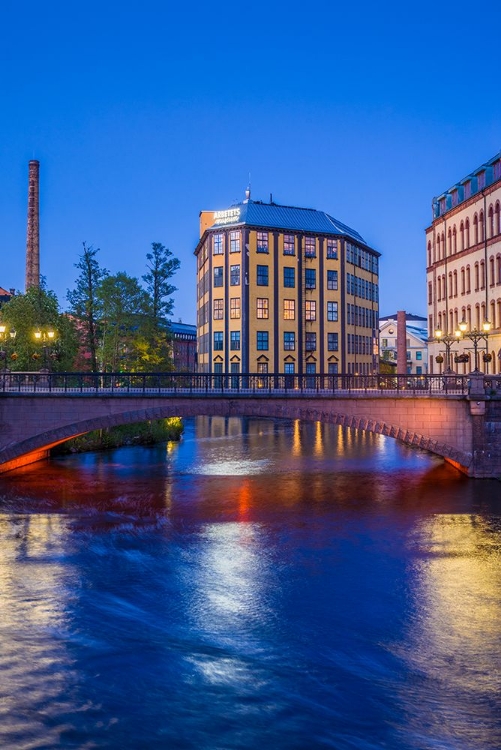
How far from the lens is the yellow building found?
7544 cm

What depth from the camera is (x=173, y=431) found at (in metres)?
64.3

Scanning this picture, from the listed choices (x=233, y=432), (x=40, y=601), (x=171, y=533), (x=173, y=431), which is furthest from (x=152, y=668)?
(x=233, y=432)

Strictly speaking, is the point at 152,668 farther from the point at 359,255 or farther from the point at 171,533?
the point at 359,255

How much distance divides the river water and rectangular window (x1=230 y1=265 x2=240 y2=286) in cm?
4001

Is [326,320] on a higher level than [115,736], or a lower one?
higher

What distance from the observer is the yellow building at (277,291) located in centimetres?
7544

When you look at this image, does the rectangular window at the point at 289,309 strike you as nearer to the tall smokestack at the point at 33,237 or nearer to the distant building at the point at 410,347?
the tall smokestack at the point at 33,237

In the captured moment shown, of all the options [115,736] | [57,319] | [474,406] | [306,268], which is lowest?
[115,736]

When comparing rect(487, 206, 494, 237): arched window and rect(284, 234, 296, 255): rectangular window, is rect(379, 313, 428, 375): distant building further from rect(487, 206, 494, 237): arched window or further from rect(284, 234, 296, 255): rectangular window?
rect(487, 206, 494, 237): arched window

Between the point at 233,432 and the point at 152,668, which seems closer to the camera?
the point at 152,668

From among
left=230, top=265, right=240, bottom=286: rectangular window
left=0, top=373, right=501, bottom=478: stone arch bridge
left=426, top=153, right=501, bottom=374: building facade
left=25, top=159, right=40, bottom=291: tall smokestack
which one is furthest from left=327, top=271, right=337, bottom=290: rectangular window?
left=0, top=373, right=501, bottom=478: stone arch bridge

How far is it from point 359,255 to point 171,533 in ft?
208

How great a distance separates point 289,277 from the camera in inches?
3041

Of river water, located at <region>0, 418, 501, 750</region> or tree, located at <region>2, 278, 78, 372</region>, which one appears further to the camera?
tree, located at <region>2, 278, 78, 372</region>
